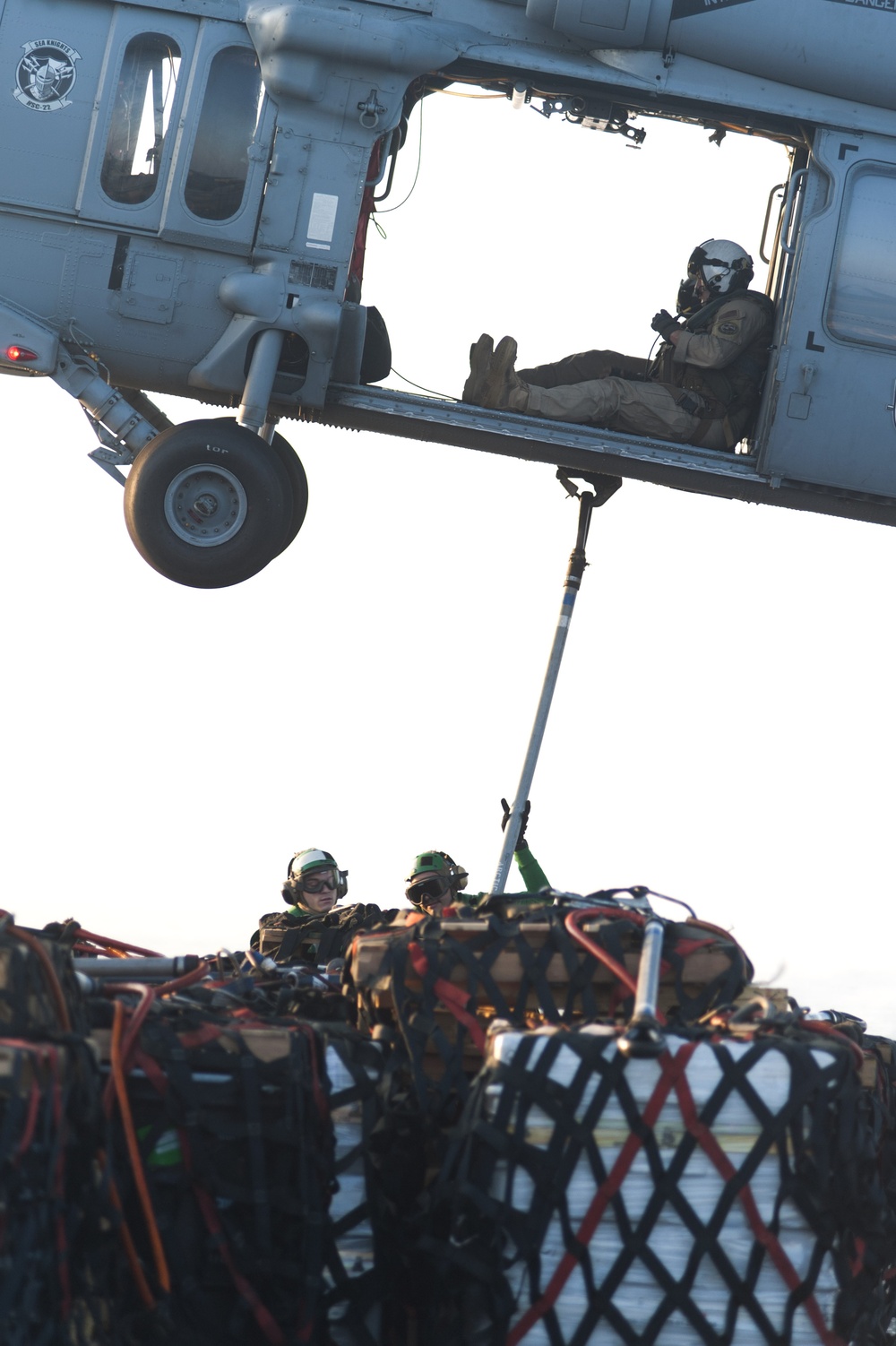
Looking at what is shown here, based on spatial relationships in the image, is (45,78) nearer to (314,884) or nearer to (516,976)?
(314,884)

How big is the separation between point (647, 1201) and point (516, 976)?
0.91 meters

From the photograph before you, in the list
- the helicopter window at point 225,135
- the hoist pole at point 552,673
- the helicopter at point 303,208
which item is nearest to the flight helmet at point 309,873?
the hoist pole at point 552,673

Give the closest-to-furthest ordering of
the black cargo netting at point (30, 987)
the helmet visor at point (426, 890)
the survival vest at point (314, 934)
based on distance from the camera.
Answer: the black cargo netting at point (30, 987) → the survival vest at point (314, 934) → the helmet visor at point (426, 890)

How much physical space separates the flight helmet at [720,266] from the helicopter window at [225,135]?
2.97m

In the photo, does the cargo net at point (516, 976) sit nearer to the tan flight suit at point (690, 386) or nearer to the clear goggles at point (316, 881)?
the clear goggles at point (316, 881)

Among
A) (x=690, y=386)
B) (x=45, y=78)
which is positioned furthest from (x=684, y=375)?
(x=45, y=78)

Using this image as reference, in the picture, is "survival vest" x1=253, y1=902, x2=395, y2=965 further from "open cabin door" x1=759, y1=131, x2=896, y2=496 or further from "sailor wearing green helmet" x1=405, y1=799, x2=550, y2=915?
"open cabin door" x1=759, y1=131, x2=896, y2=496

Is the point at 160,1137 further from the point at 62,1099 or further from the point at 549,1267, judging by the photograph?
the point at 549,1267

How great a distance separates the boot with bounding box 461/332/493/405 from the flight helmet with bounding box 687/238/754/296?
1501 millimetres

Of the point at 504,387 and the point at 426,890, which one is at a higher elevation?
the point at 504,387

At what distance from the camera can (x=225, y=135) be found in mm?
10148

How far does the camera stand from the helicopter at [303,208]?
1005cm

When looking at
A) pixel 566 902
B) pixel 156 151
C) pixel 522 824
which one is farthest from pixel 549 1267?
pixel 156 151

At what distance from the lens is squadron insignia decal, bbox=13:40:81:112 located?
32.9 feet
